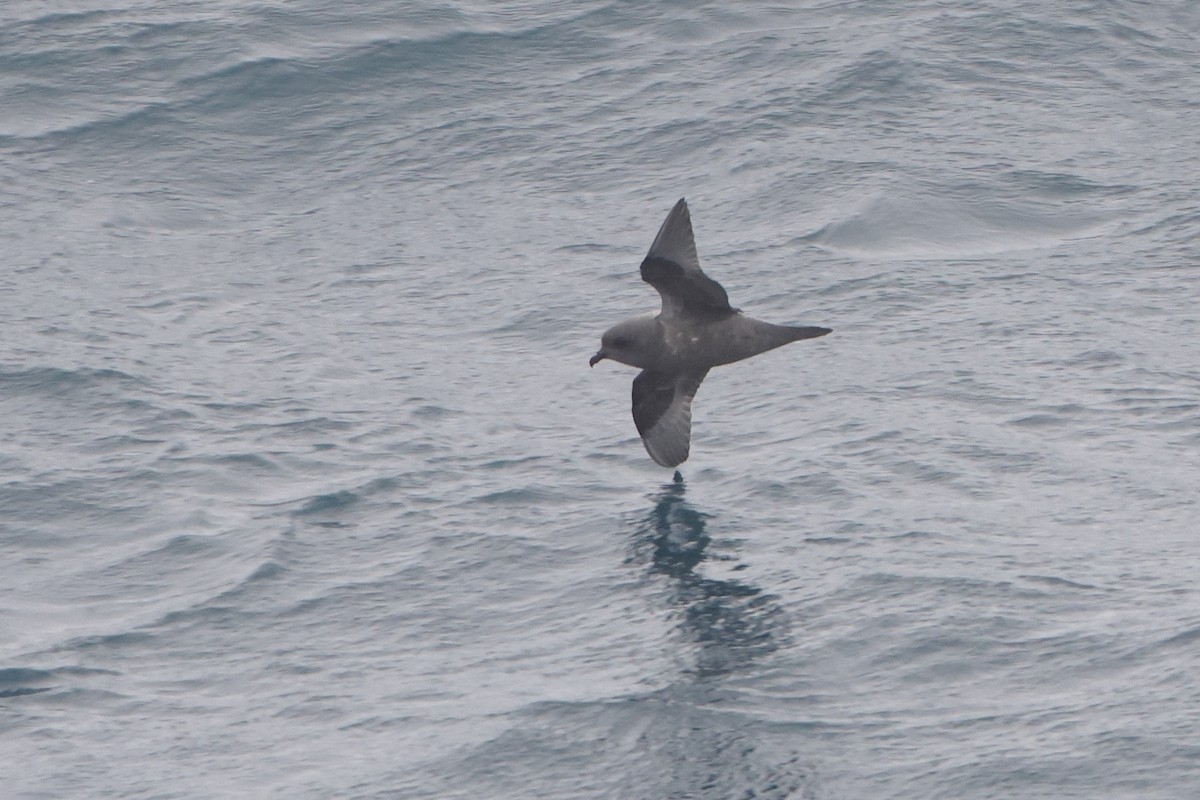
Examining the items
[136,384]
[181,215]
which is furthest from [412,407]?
[181,215]

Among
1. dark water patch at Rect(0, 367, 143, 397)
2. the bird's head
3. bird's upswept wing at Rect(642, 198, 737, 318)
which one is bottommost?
dark water patch at Rect(0, 367, 143, 397)

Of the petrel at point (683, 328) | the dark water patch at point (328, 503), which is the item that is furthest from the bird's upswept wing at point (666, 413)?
the dark water patch at point (328, 503)

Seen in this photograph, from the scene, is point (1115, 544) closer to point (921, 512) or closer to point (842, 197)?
point (921, 512)

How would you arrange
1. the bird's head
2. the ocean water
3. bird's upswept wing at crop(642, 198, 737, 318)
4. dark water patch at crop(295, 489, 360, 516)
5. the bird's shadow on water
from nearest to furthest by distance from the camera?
the ocean water, the bird's shadow on water, bird's upswept wing at crop(642, 198, 737, 318), the bird's head, dark water patch at crop(295, 489, 360, 516)

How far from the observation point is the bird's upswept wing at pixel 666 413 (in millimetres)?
16344

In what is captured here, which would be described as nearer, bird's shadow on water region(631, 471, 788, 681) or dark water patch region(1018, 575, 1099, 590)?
bird's shadow on water region(631, 471, 788, 681)

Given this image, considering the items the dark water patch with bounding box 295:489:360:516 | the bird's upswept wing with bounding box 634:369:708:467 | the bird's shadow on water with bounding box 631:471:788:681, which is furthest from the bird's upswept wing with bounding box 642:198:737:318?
the dark water patch with bounding box 295:489:360:516

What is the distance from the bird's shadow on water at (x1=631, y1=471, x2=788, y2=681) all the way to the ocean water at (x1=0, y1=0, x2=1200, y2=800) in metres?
0.04

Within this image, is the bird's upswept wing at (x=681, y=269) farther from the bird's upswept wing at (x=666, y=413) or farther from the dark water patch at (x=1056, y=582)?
the dark water patch at (x=1056, y=582)

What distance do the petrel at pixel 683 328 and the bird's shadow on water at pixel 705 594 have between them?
1.13 metres

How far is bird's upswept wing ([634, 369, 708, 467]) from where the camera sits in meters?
16.3

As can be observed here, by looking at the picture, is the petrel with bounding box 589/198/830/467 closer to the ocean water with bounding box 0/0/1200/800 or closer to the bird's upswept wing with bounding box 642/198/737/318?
the bird's upswept wing with bounding box 642/198/737/318

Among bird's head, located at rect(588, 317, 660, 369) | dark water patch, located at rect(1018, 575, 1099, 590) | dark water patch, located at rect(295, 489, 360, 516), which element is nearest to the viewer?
dark water patch, located at rect(1018, 575, 1099, 590)

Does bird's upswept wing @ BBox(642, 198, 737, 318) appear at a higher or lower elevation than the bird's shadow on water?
higher
